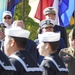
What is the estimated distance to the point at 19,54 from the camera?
16.6 feet

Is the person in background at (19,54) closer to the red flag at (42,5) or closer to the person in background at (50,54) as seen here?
the person in background at (50,54)

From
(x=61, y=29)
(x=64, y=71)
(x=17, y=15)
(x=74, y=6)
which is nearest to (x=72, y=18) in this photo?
(x=74, y=6)

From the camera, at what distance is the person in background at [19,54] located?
16.3 feet

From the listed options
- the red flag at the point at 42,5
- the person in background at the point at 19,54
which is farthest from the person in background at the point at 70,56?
the red flag at the point at 42,5

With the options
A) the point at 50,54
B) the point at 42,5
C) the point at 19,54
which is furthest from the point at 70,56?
the point at 42,5

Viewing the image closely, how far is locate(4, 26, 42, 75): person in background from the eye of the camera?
4977mm

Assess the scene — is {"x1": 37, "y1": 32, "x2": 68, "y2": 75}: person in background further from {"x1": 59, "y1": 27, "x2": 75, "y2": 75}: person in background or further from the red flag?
the red flag

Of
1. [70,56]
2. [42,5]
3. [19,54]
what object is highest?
[42,5]

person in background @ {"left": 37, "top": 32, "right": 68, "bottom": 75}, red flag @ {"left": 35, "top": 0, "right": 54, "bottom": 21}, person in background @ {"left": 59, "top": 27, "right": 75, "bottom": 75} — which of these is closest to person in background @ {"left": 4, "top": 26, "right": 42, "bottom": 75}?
person in background @ {"left": 37, "top": 32, "right": 68, "bottom": 75}

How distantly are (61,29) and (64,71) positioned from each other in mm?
2701

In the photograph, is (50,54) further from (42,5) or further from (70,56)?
(42,5)

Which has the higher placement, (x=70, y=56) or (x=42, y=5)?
(x=42, y=5)

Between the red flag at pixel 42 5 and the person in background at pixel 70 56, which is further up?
the red flag at pixel 42 5

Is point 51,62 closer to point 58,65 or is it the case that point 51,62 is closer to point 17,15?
point 58,65
